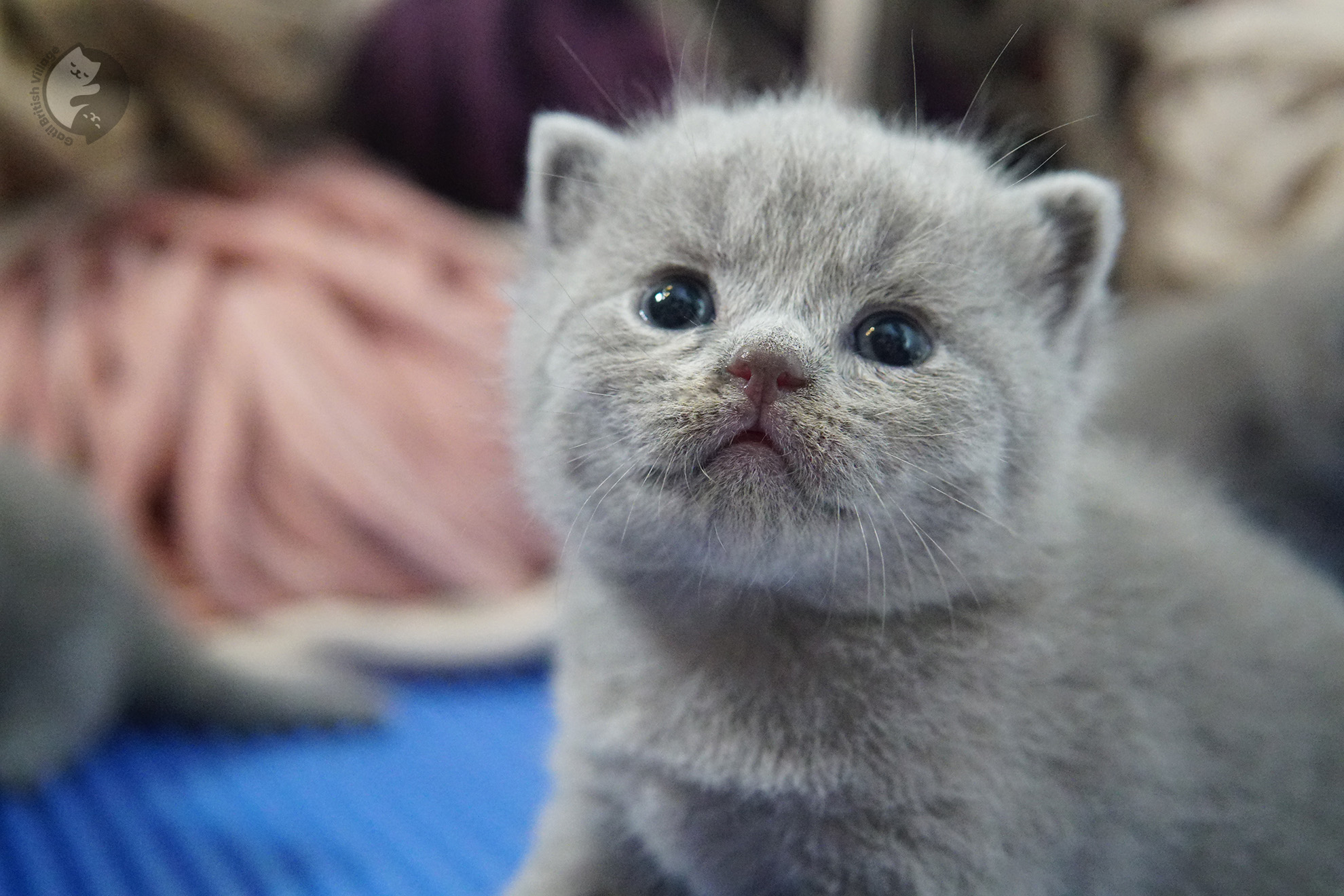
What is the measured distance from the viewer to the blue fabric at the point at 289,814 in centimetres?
110

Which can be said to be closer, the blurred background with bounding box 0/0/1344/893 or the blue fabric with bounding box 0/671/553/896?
the blue fabric with bounding box 0/671/553/896

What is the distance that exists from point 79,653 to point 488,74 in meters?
1.10

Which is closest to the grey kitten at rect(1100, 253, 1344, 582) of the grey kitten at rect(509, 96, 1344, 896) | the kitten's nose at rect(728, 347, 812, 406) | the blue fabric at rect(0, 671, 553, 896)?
the grey kitten at rect(509, 96, 1344, 896)

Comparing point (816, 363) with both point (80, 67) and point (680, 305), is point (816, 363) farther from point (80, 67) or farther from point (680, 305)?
point (80, 67)

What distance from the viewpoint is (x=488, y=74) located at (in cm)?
183

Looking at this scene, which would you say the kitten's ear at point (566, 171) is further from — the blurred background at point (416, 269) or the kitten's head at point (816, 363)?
the blurred background at point (416, 269)

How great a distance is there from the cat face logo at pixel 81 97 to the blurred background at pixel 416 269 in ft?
0.60

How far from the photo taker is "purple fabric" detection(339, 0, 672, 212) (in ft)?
5.96

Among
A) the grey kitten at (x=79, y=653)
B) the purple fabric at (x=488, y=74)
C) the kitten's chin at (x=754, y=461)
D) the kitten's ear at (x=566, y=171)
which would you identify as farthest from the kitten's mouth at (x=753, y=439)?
the purple fabric at (x=488, y=74)

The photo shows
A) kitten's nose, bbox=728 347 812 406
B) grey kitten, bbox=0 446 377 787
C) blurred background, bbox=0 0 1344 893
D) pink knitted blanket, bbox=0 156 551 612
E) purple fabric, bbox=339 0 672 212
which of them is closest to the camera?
kitten's nose, bbox=728 347 812 406

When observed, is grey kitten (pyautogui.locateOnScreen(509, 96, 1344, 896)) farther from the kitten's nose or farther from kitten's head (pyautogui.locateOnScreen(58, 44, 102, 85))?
kitten's head (pyautogui.locateOnScreen(58, 44, 102, 85))

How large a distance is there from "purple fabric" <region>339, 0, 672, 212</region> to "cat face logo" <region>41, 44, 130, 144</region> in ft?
2.45

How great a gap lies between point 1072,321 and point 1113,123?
3.74 ft

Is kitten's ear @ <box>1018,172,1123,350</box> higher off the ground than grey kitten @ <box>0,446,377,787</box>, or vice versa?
kitten's ear @ <box>1018,172,1123,350</box>
